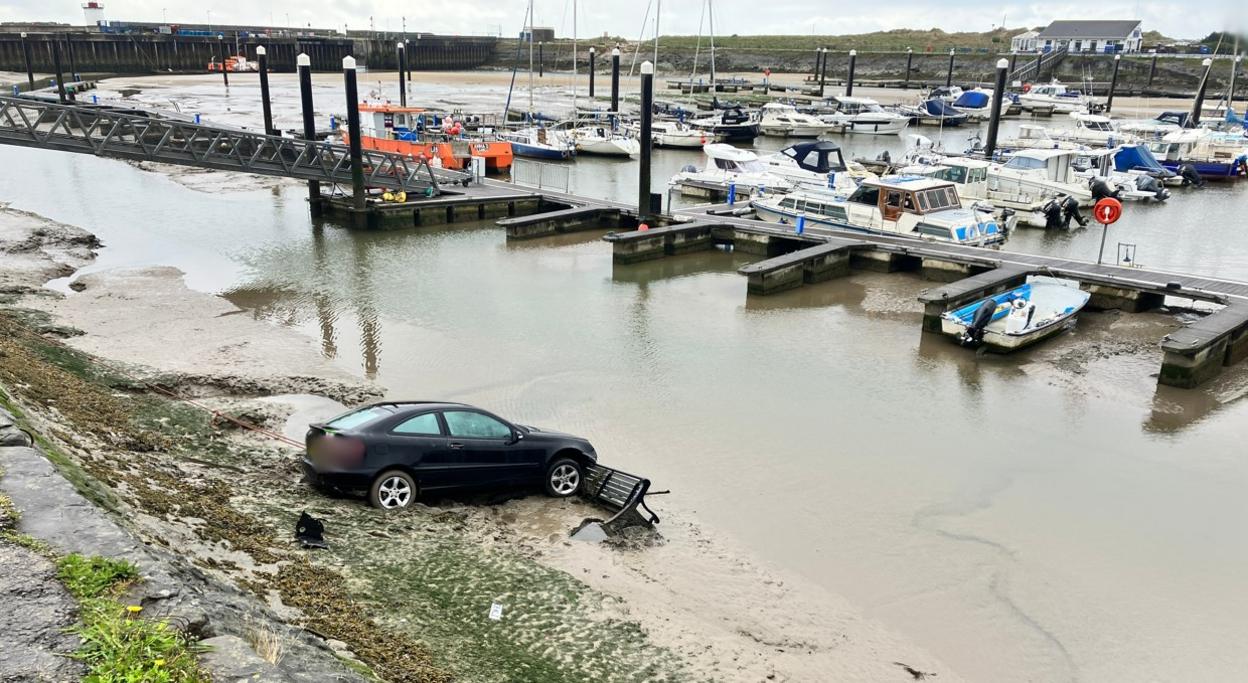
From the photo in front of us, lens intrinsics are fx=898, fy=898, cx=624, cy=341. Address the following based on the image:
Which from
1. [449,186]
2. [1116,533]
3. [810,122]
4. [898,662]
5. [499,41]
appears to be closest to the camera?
[898,662]

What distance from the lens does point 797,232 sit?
1048 inches

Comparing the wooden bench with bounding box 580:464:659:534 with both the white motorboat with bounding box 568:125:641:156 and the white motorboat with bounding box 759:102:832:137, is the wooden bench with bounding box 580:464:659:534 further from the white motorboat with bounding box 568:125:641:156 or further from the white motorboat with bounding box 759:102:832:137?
the white motorboat with bounding box 759:102:832:137

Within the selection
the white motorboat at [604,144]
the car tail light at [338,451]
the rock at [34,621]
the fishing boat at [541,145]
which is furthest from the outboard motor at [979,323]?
the white motorboat at [604,144]

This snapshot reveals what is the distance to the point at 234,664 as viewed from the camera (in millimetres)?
5285

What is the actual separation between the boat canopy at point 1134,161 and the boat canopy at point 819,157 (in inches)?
595

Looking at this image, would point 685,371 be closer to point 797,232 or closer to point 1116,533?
point 1116,533

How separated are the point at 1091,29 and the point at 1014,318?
4608 inches

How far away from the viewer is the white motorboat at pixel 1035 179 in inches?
1334

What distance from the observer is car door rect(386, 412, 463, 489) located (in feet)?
32.2

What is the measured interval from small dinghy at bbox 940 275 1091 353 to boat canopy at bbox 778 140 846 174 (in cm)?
1667

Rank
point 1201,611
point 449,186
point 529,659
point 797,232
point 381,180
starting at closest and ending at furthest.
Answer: point 529,659
point 1201,611
point 797,232
point 381,180
point 449,186

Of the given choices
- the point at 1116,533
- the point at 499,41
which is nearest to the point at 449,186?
the point at 1116,533

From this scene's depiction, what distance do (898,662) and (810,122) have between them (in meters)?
56.3

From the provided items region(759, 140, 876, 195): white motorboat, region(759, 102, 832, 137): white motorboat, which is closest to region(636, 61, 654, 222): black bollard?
region(759, 140, 876, 195): white motorboat
